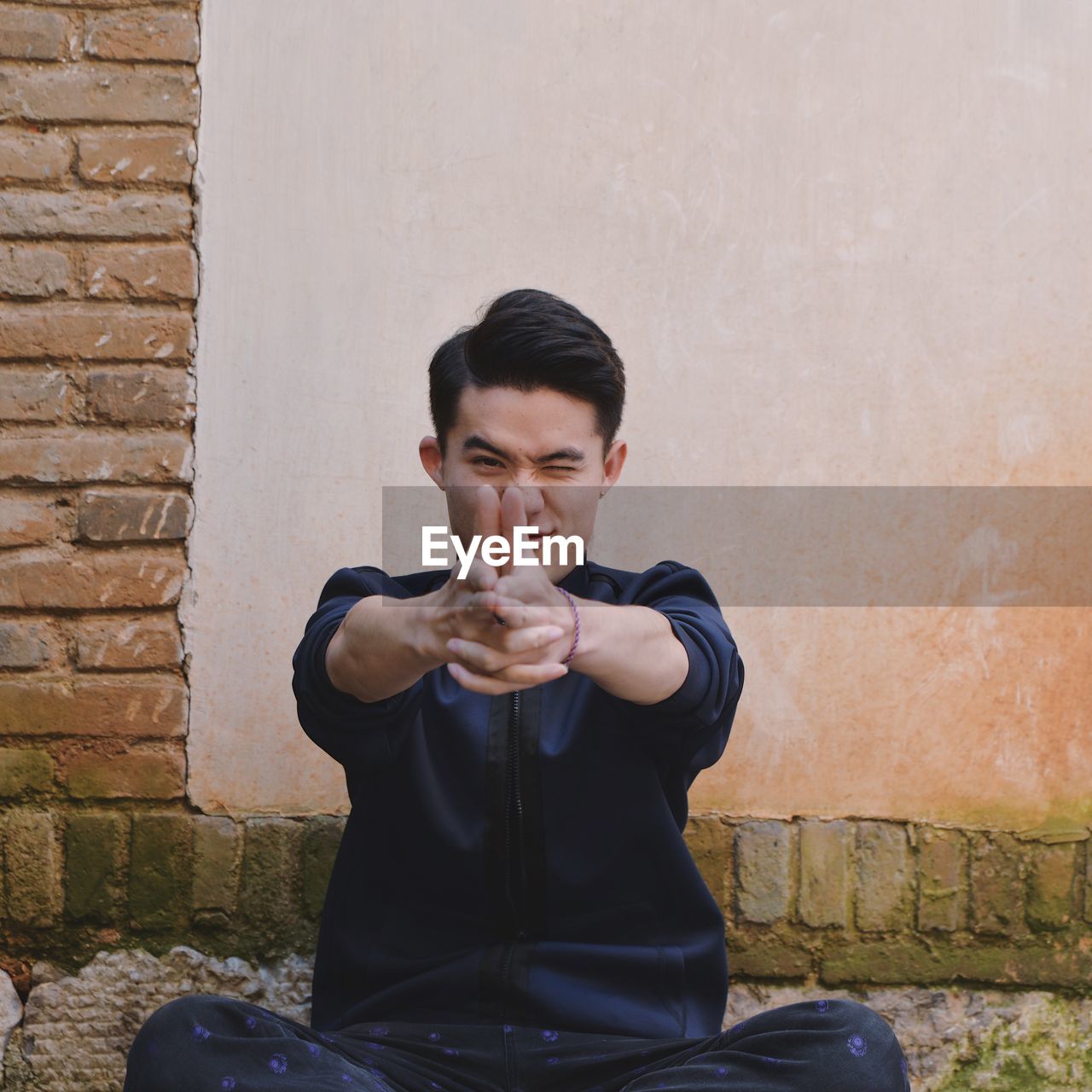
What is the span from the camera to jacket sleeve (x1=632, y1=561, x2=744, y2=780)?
1.74 m

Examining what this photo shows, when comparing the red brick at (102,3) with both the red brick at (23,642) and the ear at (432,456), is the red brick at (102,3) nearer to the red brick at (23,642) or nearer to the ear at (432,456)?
the ear at (432,456)

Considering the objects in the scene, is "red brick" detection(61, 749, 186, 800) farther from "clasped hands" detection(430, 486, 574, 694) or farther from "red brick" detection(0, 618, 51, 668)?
"clasped hands" detection(430, 486, 574, 694)

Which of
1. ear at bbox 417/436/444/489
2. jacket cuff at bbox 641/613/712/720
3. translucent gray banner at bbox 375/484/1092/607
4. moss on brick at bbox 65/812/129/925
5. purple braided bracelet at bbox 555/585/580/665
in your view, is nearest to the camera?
purple braided bracelet at bbox 555/585/580/665

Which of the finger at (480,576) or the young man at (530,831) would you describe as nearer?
Result: the finger at (480,576)

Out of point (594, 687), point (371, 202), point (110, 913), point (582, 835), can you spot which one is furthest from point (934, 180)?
point (110, 913)

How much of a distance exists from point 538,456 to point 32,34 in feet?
4.84

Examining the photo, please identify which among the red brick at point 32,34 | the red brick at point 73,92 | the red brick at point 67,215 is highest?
the red brick at point 32,34

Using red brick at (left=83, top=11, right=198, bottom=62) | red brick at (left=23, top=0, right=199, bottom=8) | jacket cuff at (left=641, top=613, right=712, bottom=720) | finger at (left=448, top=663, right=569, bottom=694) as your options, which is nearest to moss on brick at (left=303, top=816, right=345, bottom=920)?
jacket cuff at (left=641, top=613, right=712, bottom=720)

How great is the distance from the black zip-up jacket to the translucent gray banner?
563 mm

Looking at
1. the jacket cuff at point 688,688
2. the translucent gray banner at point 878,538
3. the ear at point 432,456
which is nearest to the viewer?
the jacket cuff at point 688,688

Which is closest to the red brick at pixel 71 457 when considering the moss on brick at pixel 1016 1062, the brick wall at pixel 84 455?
the brick wall at pixel 84 455

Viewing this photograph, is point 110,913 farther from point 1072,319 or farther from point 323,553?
point 1072,319

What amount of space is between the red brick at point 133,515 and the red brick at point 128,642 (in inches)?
6.7

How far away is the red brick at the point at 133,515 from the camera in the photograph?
242 cm
